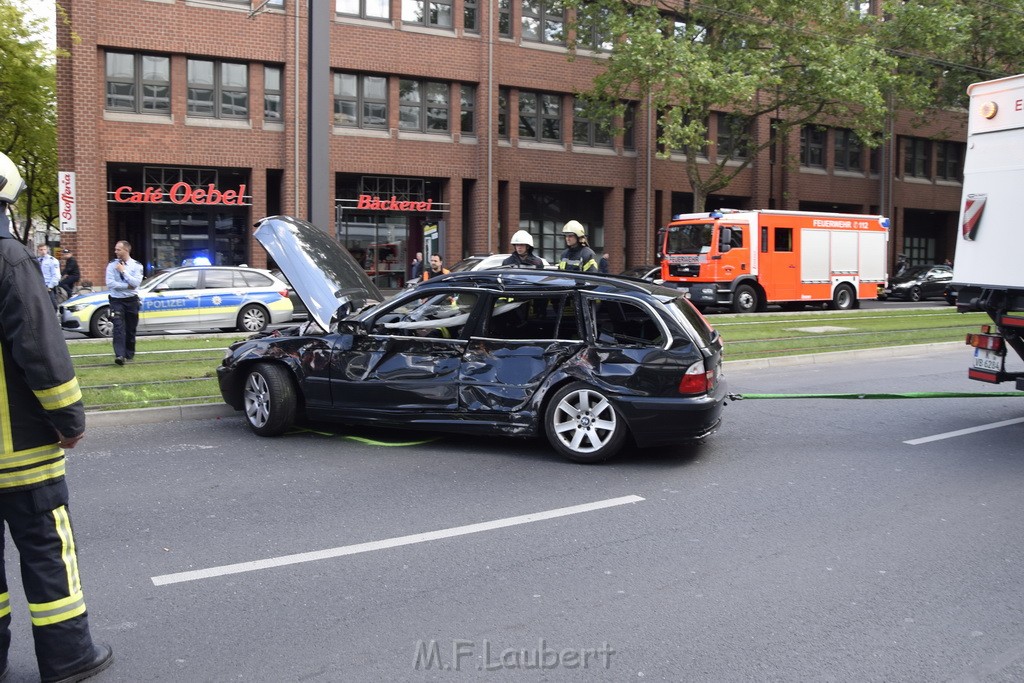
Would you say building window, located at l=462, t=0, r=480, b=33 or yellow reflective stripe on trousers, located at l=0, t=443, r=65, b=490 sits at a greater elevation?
building window, located at l=462, t=0, r=480, b=33

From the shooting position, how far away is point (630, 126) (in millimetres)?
35188

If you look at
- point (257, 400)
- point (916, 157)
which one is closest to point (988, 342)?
point (257, 400)

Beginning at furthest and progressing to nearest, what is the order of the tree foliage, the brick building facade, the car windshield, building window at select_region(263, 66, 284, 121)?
building window at select_region(263, 66, 284, 121), the tree foliage, the brick building facade, the car windshield

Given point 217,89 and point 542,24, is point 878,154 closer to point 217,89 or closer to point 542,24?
point 542,24

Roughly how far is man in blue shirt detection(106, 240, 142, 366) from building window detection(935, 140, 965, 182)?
41.8 m

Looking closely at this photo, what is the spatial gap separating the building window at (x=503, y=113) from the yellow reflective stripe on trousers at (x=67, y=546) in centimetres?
3003

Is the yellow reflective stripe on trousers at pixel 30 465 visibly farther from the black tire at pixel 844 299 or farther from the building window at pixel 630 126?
the building window at pixel 630 126

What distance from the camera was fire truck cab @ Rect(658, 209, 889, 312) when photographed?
1042 inches

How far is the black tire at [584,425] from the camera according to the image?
7246 millimetres

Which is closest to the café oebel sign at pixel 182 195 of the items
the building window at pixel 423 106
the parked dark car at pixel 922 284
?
the building window at pixel 423 106

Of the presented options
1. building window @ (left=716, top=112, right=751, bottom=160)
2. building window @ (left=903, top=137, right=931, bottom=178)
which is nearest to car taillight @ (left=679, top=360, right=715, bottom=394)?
building window @ (left=716, top=112, right=751, bottom=160)

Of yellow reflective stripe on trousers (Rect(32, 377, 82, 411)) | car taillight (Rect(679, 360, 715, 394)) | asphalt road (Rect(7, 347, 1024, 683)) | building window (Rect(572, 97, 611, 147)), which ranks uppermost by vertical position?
building window (Rect(572, 97, 611, 147))

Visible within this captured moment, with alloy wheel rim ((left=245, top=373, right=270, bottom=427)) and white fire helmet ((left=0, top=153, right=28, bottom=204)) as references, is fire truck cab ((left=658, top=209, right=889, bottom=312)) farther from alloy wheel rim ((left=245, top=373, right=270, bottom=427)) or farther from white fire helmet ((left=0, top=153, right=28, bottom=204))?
white fire helmet ((left=0, top=153, right=28, bottom=204))

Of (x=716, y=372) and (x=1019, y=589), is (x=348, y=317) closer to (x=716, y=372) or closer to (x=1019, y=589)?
(x=716, y=372)
